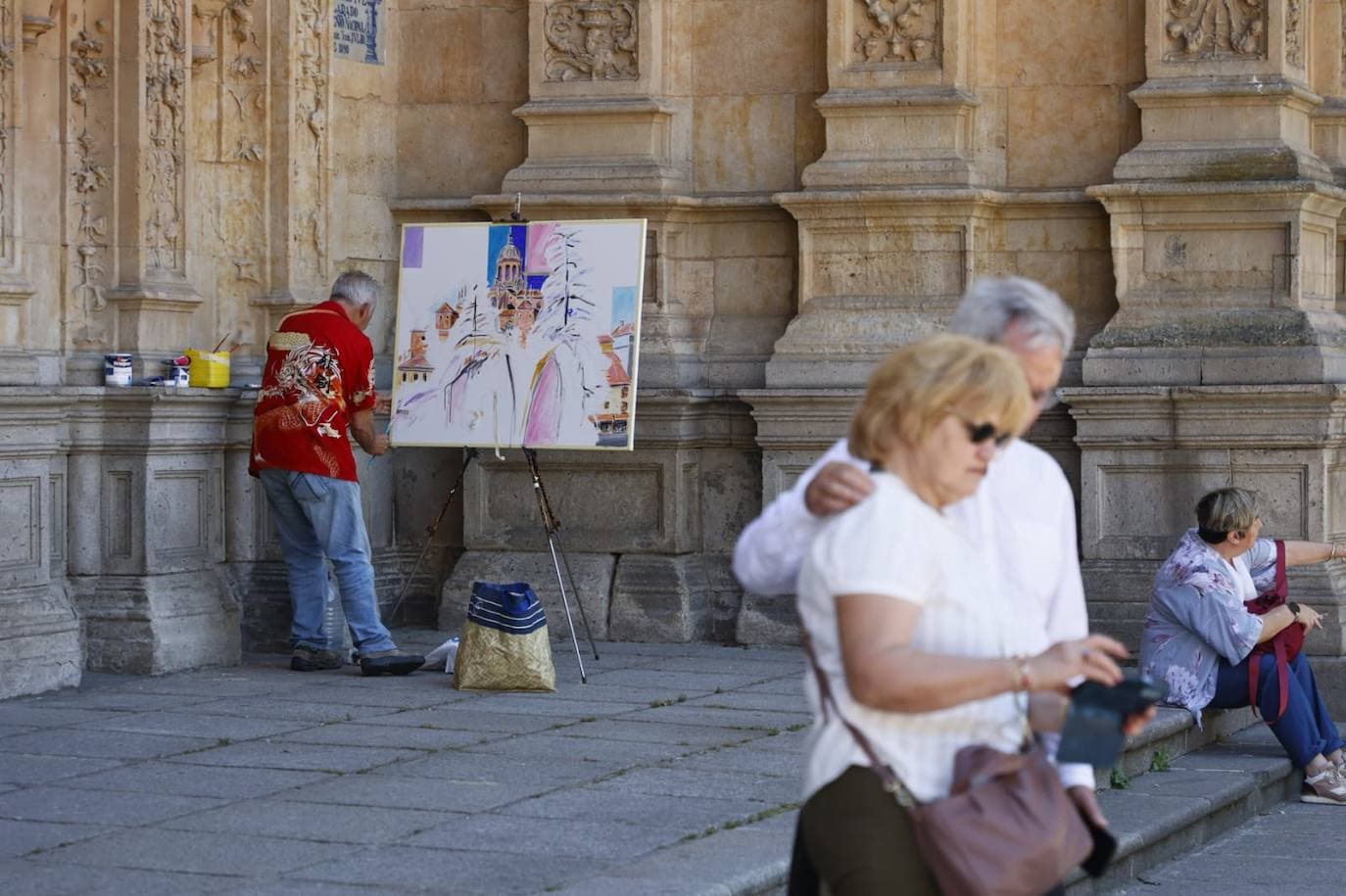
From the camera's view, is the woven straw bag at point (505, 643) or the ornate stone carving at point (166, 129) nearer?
the woven straw bag at point (505, 643)

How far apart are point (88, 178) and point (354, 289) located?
1.26 metres

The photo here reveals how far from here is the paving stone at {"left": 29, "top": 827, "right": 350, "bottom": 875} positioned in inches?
225

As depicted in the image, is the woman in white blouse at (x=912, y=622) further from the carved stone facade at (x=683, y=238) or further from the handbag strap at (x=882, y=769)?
the carved stone facade at (x=683, y=238)

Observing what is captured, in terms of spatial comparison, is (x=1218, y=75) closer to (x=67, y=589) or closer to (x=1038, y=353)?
(x=67, y=589)

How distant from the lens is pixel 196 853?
585 cm

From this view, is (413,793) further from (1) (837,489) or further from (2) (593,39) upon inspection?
(2) (593,39)

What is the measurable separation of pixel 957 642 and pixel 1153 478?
711 cm

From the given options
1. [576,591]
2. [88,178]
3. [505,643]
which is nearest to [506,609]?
[505,643]

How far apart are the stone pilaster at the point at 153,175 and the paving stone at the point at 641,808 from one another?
3952 mm

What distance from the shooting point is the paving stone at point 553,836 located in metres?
5.95

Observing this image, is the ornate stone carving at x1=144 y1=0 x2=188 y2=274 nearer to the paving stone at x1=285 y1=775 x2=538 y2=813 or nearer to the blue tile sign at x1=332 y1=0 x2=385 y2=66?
the blue tile sign at x1=332 y1=0 x2=385 y2=66

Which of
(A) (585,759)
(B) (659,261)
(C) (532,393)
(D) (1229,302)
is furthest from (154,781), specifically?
(D) (1229,302)

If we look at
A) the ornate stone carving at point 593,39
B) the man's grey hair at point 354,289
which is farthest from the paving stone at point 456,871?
the ornate stone carving at point 593,39

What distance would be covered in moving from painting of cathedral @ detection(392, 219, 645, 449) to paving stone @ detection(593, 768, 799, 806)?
2.87 metres
